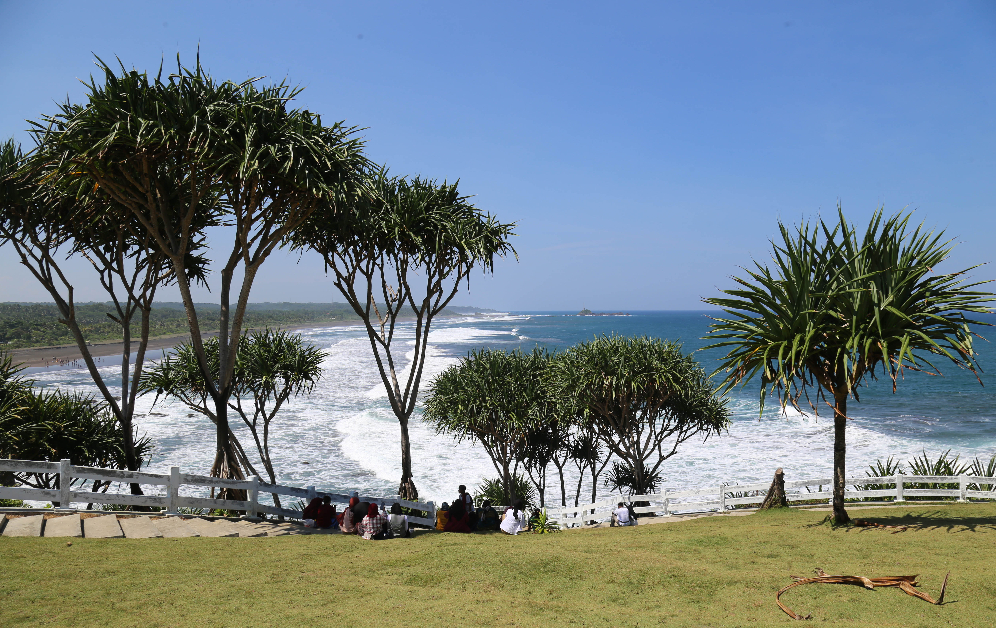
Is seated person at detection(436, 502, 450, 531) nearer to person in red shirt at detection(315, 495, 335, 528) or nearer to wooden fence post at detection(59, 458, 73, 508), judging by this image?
person in red shirt at detection(315, 495, 335, 528)

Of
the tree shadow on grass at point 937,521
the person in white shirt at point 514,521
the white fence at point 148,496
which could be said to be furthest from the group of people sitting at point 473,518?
the tree shadow on grass at point 937,521

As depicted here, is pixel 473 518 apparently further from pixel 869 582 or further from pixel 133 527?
pixel 869 582

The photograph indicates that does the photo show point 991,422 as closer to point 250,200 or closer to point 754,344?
point 754,344

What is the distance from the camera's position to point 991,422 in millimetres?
39719

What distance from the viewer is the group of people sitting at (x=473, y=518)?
13.8 meters

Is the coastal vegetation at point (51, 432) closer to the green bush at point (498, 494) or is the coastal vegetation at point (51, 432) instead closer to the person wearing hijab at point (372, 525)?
the person wearing hijab at point (372, 525)

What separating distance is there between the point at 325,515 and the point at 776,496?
10128mm

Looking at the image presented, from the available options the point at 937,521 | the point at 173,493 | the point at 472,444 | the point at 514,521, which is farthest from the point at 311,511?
the point at 937,521

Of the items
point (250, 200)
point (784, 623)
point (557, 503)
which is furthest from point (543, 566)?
point (557, 503)

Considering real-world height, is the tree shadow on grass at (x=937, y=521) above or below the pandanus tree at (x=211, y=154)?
below

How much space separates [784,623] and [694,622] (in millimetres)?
869

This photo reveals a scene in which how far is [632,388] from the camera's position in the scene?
19.0 metres

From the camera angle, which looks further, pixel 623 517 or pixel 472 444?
pixel 472 444

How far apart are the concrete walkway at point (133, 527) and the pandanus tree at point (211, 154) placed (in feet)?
9.04
